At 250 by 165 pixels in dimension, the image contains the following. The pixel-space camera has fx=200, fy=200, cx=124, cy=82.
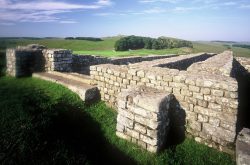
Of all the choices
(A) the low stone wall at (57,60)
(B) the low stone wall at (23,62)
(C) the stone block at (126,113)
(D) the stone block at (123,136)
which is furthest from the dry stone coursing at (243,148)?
(B) the low stone wall at (23,62)

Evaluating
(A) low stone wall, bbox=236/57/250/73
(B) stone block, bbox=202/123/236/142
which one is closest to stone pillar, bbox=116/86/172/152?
(B) stone block, bbox=202/123/236/142

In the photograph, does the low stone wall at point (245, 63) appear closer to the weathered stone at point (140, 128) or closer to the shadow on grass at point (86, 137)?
the weathered stone at point (140, 128)

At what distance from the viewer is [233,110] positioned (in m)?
4.77

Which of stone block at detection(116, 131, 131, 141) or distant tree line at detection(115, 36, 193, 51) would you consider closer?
stone block at detection(116, 131, 131, 141)

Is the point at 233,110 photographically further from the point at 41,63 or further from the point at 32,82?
the point at 41,63

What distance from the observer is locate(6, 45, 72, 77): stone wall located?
10586mm

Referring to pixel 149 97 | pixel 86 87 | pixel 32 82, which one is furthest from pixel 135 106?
pixel 32 82

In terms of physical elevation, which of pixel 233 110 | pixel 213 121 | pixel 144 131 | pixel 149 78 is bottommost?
pixel 144 131

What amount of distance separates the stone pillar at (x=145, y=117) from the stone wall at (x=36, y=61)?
20.6ft

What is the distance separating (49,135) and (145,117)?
254 centimetres

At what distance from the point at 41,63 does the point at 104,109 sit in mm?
5900

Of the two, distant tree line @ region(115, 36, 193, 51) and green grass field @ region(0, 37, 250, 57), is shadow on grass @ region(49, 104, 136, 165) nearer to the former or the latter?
green grass field @ region(0, 37, 250, 57)

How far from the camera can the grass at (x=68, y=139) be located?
4.59m

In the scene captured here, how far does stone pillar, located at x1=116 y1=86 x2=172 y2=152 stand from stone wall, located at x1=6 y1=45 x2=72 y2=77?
6270mm
